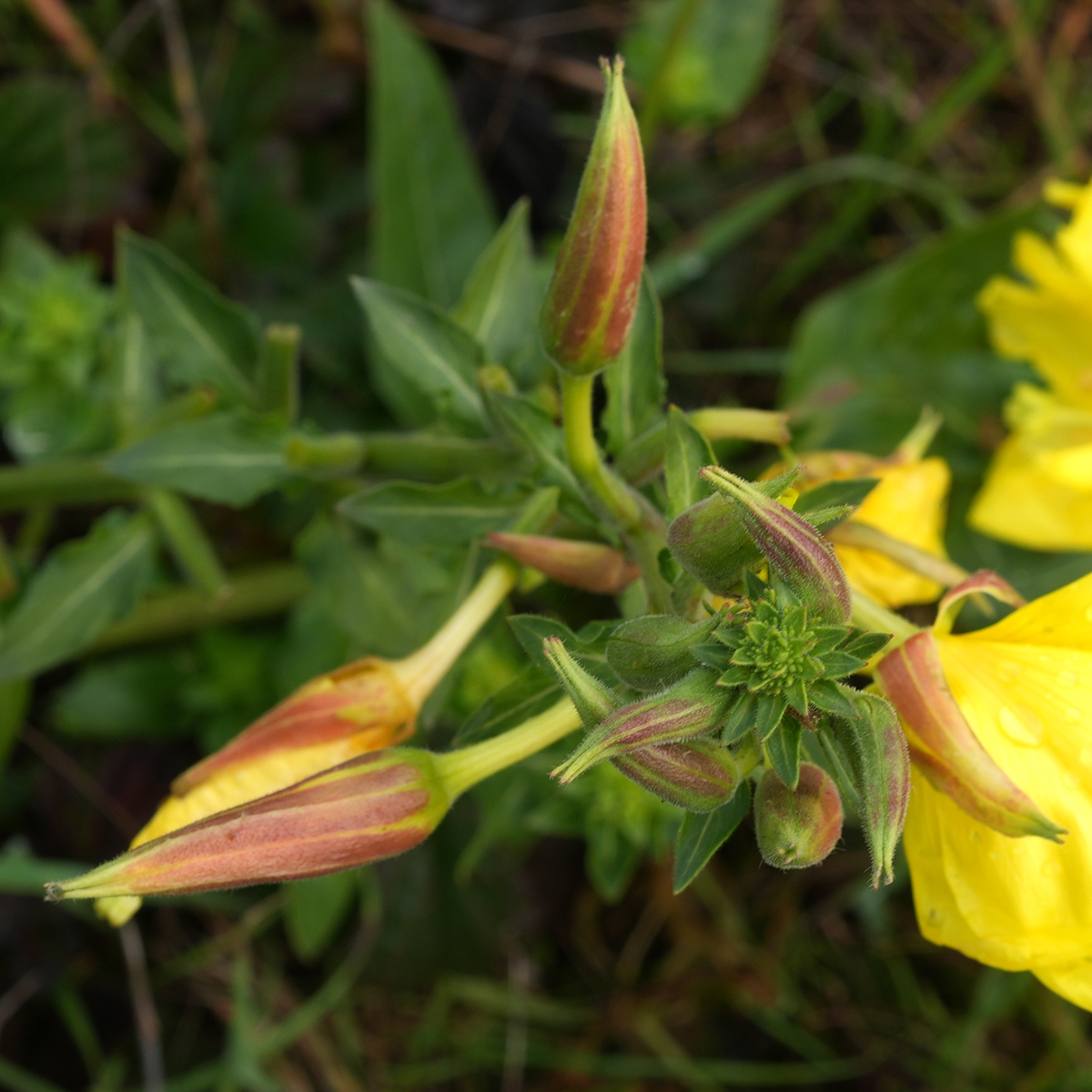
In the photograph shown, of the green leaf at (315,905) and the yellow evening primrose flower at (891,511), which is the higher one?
the yellow evening primrose flower at (891,511)

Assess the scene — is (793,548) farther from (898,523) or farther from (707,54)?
(707,54)

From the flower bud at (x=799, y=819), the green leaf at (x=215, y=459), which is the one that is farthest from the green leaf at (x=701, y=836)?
the green leaf at (x=215, y=459)

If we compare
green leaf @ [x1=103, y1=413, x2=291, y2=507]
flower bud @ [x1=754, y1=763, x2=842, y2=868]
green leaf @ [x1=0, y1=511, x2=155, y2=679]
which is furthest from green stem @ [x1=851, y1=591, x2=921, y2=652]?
green leaf @ [x1=0, y1=511, x2=155, y2=679]

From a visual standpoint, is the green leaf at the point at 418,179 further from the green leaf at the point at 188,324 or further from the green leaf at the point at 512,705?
the green leaf at the point at 512,705

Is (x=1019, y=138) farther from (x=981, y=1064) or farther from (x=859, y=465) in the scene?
(x=981, y=1064)

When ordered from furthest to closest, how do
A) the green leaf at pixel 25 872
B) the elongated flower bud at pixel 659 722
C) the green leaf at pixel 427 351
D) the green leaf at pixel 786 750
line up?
the green leaf at pixel 25 872, the green leaf at pixel 427 351, the green leaf at pixel 786 750, the elongated flower bud at pixel 659 722

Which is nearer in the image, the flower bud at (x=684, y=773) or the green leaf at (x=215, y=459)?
the flower bud at (x=684, y=773)

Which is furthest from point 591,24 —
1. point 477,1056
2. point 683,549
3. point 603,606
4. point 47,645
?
point 477,1056

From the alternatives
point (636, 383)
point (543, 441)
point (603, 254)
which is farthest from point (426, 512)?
point (603, 254)
